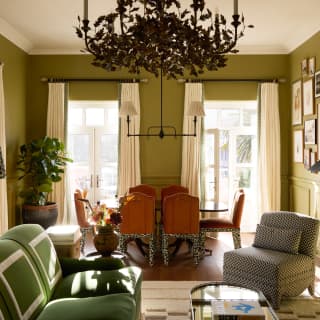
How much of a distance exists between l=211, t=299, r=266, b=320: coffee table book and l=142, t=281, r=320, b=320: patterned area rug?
972 millimetres

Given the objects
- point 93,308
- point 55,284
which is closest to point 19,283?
point 93,308

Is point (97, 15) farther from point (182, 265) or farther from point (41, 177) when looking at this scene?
point (182, 265)

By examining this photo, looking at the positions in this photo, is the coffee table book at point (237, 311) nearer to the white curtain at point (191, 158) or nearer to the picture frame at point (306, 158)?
the picture frame at point (306, 158)

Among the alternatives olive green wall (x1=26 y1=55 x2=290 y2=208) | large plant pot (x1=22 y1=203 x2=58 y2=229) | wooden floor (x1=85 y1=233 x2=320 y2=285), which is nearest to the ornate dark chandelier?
wooden floor (x1=85 y1=233 x2=320 y2=285)

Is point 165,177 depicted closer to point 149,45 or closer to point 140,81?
point 140,81

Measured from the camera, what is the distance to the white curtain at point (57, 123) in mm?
6742

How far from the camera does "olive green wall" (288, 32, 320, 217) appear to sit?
18.3 ft

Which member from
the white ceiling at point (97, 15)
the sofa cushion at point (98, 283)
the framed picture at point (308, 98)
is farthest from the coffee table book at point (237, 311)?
the framed picture at point (308, 98)

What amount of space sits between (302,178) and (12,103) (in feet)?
15.4

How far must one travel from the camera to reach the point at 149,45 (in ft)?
8.34

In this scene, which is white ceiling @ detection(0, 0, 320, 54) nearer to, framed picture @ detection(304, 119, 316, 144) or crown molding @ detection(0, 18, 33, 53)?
crown molding @ detection(0, 18, 33, 53)

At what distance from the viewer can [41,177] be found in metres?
6.09

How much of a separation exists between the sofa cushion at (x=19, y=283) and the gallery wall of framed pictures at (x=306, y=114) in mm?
4269

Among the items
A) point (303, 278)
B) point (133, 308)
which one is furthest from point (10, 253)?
point (303, 278)
